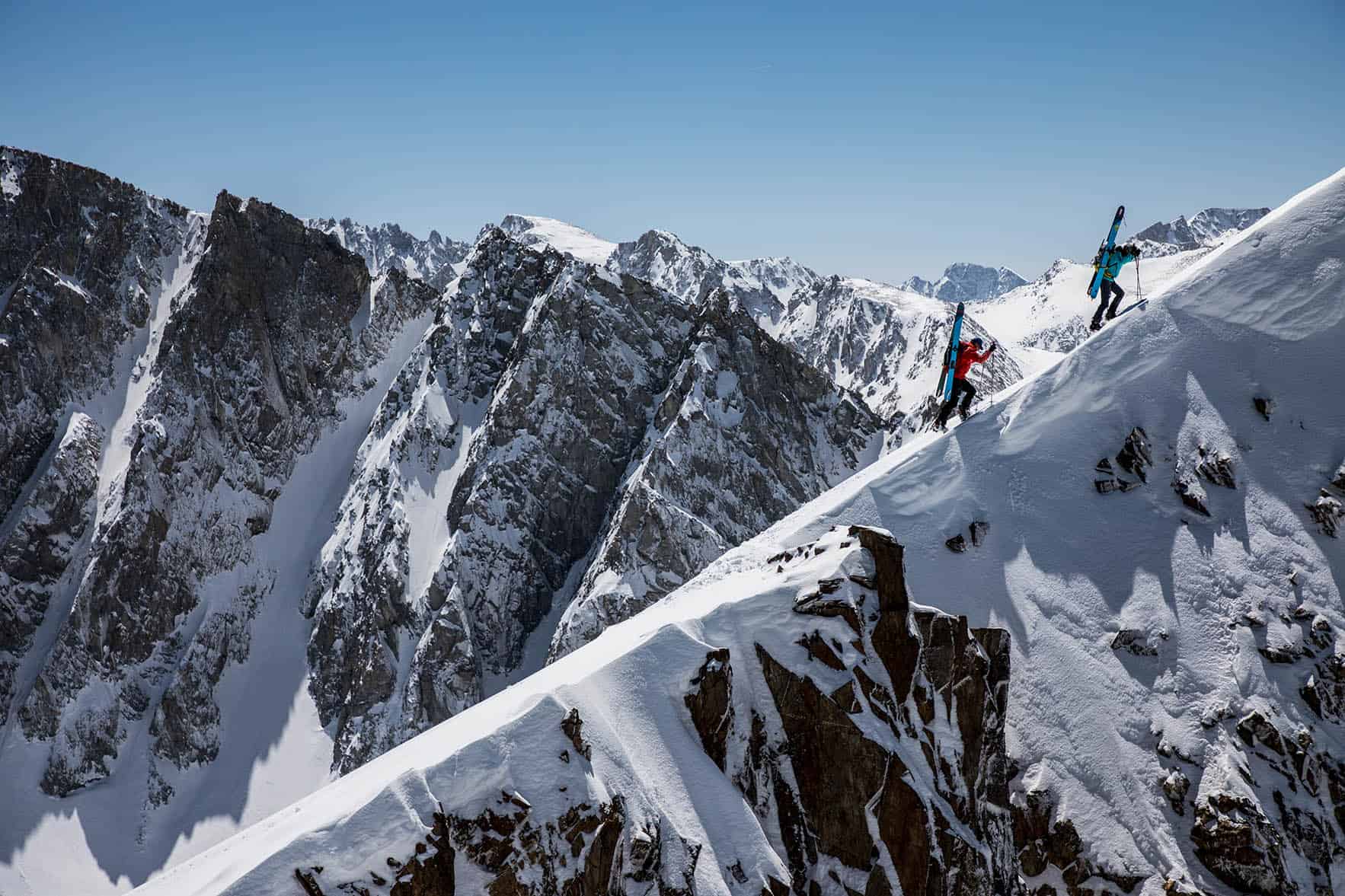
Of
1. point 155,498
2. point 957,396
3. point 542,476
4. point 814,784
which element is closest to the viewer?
point 814,784

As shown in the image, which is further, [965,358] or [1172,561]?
[965,358]

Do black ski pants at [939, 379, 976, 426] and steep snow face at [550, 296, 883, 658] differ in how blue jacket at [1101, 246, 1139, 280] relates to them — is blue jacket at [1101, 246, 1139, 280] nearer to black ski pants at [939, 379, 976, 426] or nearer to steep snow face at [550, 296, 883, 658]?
black ski pants at [939, 379, 976, 426]

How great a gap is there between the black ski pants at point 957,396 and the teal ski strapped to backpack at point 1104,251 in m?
6.78

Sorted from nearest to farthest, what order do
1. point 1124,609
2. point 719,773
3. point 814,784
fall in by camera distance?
point 719,773, point 814,784, point 1124,609

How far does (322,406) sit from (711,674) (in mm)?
112623

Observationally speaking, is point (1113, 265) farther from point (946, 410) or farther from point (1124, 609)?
point (1124, 609)

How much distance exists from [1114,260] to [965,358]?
407 inches

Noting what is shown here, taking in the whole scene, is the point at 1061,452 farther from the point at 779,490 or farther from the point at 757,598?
the point at 779,490

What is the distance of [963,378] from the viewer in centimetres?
4231

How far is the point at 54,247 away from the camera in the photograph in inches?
4786

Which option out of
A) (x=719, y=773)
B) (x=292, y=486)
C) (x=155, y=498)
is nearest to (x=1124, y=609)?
(x=719, y=773)

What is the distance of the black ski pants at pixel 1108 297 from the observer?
A: 44.1 metres

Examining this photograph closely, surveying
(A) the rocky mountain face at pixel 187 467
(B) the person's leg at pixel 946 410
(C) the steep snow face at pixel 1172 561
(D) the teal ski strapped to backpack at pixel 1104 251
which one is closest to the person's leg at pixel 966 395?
(B) the person's leg at pixel 946 410

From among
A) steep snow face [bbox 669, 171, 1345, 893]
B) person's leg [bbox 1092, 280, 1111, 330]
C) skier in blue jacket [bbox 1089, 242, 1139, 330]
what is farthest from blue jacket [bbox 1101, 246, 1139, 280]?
steep snow face [bbox 669, 171, 1345, 893]
